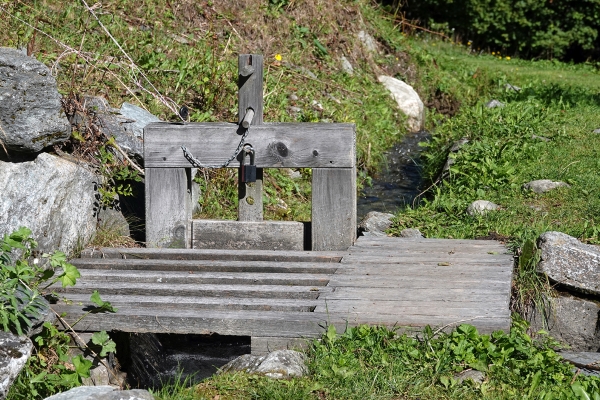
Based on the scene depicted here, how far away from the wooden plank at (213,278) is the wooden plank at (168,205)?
65cm

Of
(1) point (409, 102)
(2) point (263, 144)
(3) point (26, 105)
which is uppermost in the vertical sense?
(3) point (26, 105)

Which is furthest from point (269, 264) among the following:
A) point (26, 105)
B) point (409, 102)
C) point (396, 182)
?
point (409, 102)

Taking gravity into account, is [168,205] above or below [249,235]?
above

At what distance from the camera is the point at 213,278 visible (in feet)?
20.5

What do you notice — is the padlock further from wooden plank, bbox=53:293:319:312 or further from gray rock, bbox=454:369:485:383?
gray rock, bbox=454:369:485:383

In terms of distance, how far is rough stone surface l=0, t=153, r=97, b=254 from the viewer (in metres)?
6.04

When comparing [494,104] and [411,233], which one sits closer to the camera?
[411,233]

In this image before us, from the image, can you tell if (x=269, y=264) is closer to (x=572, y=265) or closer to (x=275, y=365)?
(x=275, y=365)

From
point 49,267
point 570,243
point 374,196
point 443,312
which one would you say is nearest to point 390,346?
point 443,312

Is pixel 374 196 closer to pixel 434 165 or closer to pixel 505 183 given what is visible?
pixel 434 165

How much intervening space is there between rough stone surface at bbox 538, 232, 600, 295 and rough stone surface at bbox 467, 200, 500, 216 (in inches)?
58.3

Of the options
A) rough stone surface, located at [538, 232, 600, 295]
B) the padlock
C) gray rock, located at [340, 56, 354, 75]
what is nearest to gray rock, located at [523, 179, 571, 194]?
rough stone surface, located at [538, 232, 600, 295]

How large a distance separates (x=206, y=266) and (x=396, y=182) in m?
5.17

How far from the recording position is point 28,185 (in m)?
6.15
